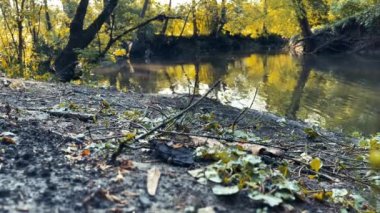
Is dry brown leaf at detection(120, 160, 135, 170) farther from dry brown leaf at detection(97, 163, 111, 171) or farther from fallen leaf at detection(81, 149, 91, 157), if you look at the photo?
fallen leaf at detection(81, 149, 91, 157)

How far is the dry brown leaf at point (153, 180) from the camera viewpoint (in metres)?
2.88

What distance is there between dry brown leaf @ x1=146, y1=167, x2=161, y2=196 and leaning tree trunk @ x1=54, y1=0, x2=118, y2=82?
30.3ft

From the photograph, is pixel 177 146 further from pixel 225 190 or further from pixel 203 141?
pixel 225 190

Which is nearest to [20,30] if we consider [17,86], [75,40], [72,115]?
[75,40]

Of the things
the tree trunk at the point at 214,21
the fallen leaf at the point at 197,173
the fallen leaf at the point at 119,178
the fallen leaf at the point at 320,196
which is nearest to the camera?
the fallen leaf at the point at 119,178

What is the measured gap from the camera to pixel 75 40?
12.0m

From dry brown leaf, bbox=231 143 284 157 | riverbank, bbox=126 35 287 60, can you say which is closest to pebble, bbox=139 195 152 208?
dry brown leaf, bbox=231 143 284 157

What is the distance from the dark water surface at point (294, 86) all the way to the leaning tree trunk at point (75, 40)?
265 centimetres

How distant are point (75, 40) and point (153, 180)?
9714 millimetres

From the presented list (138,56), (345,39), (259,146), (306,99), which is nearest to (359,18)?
(345,39)

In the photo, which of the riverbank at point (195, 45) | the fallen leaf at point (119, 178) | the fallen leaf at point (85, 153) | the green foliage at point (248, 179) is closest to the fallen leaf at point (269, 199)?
the green foliage at point (248, 179)

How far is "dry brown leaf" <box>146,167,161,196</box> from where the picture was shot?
9.45 feet

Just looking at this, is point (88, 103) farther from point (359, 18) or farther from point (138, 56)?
point (138, 56)

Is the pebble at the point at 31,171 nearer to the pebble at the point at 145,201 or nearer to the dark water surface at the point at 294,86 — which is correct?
the pebble at the point at 145,201
